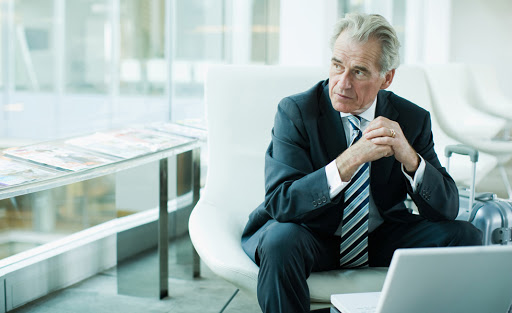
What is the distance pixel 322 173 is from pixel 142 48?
213cm

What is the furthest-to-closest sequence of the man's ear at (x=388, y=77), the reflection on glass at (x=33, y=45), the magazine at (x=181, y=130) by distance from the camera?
the magazine at (x=181, y=130) < the reflection on glass at (x=33, y=45) < the man's ear at (x=388, y=77)

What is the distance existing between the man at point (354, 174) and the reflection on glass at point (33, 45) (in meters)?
1.16

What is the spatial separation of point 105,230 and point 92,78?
0.94 m

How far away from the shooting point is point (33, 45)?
247cm

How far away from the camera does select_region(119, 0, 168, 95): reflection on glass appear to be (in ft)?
10.7

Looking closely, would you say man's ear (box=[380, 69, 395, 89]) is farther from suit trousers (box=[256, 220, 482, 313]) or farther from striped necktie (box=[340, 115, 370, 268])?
suit trousers (box=[256, 220, 482, 313])

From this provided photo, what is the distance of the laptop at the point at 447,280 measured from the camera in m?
1.06

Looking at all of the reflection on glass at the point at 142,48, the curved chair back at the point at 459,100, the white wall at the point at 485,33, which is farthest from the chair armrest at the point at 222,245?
the white wall at the point at 485,33

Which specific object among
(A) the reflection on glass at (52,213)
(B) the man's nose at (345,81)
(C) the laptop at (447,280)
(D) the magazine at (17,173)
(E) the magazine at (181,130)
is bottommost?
(A) the reflection on glass at (52,213)

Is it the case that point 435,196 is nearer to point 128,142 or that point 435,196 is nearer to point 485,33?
point 128,142

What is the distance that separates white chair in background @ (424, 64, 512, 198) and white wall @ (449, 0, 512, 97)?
12.7 ft

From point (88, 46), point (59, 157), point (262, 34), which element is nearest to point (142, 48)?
point (88, 46)

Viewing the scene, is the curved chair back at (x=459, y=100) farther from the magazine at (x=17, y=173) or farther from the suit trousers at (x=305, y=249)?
the magazine at (x=17, y=173)

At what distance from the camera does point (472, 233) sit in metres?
1.65
